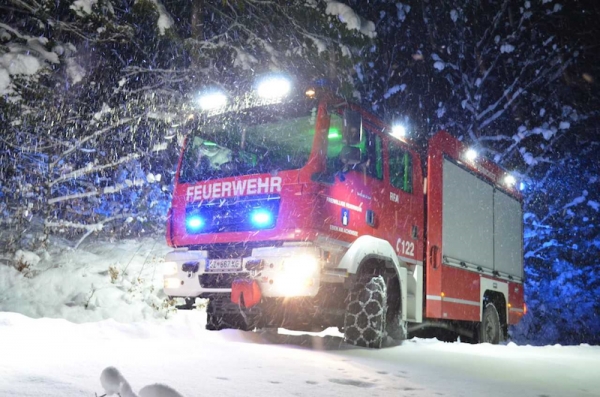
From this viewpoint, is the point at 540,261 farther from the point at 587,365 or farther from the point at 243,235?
the point at 243,235

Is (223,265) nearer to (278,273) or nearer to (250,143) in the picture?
(278,273)

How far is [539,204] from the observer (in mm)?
21172

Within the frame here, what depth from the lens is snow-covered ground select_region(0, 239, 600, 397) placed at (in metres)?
3.93

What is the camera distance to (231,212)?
6.77 metres

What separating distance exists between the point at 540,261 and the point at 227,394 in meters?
19.9

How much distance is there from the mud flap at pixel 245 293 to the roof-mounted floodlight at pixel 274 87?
2.15 metres

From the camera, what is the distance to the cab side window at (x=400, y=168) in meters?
7.73

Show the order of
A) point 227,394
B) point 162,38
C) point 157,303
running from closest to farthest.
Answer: point 227,394
point 157,303
point 162,38

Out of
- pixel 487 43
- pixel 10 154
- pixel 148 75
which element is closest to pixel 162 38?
pixel 148 75

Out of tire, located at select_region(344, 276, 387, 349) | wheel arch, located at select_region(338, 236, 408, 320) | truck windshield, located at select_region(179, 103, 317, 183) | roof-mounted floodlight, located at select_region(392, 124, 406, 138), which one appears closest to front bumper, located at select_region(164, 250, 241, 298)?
truck windshield, located at select_region(179, 103, 317, 183)

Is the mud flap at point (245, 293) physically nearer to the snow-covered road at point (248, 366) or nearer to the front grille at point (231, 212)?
the snow-covered road at point (248, 366)

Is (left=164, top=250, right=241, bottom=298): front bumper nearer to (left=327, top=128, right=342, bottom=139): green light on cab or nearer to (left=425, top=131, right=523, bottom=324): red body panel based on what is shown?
(left=327, top=128, right=342, bottom=139): green light on cab

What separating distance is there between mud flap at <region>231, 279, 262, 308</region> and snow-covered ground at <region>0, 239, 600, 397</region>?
0.45 metres

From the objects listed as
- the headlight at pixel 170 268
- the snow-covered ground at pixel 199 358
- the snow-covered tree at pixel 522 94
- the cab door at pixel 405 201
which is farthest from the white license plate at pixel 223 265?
the snow-covered tree at pixel 522 94
